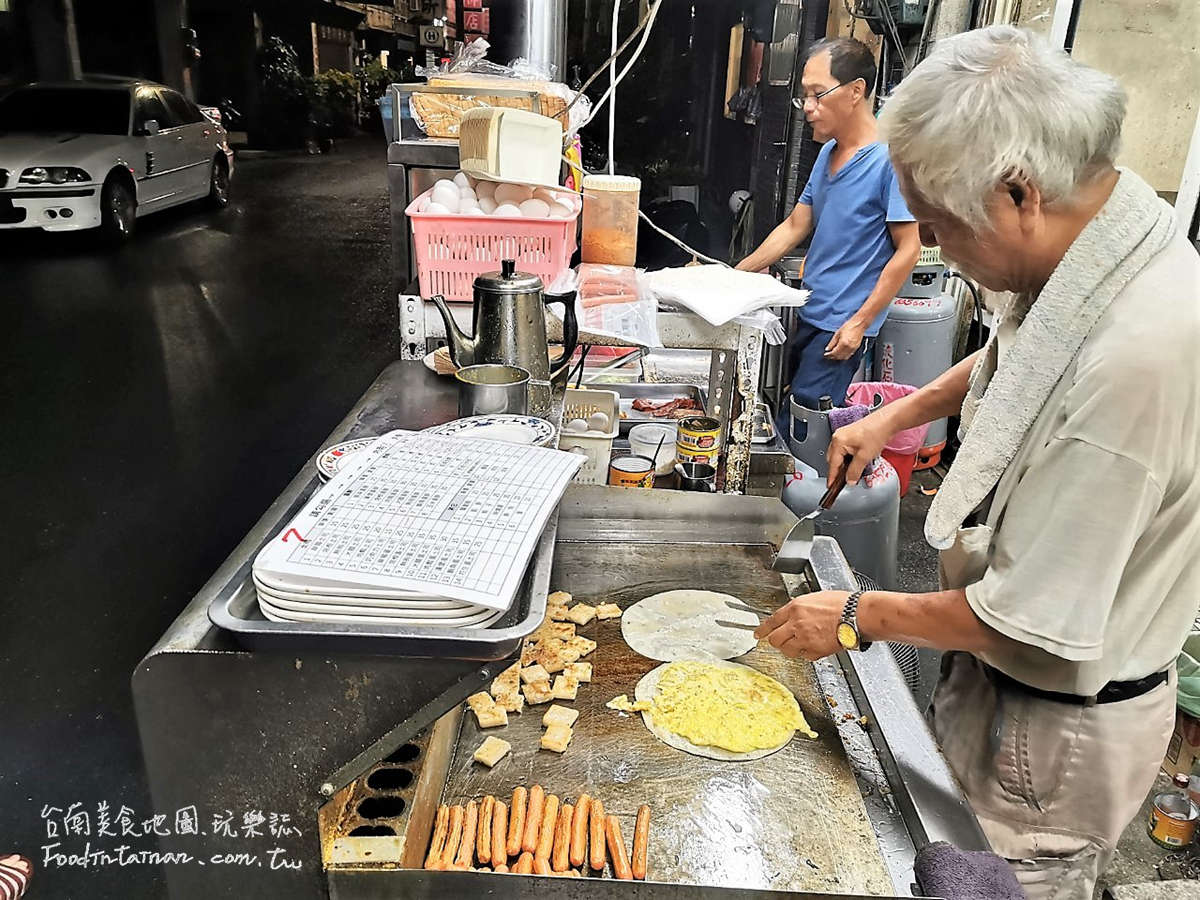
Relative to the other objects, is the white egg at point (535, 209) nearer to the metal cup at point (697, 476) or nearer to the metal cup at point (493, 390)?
the metal cup at point (493, 390)

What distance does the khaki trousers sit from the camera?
173cm

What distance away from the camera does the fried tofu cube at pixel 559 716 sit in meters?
1.86

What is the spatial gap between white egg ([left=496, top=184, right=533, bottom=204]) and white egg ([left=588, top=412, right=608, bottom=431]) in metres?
0.75

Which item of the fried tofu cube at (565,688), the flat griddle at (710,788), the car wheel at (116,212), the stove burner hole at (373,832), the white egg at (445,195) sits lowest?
the car wheel at (116,212)

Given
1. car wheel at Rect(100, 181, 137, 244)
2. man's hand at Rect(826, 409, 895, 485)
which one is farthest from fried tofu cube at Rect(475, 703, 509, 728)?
car wheel at Rect(100, 181, 137, 244)

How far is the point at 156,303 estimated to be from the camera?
9.26 metres

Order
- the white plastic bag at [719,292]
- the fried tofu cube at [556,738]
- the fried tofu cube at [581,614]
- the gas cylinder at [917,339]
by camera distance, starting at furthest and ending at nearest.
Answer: the gas cylinder at [917,339] → the white plastic bag at [719,292] → the fried tofu cube at [581,614] → the fried tofu cube at [556,738]

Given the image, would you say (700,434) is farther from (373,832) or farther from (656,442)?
(373,832)

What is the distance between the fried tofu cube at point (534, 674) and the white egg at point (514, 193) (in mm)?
1473

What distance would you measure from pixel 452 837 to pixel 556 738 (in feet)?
1.04

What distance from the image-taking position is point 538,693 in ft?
6.42

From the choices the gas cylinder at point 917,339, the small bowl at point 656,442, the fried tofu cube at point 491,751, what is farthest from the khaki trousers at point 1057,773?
the gas cylinder at point 917,339

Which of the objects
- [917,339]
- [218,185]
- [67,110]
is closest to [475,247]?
[917,339]

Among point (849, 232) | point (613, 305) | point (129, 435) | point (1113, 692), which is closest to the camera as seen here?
point (1113, 692)
